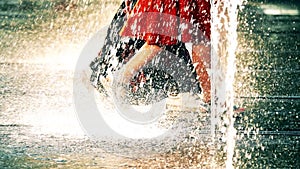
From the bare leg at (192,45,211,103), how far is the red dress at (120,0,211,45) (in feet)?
0.65

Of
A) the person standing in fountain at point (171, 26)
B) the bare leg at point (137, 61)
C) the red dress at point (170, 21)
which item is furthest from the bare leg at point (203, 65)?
the bare leg at point (137, 61)

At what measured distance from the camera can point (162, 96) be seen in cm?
607

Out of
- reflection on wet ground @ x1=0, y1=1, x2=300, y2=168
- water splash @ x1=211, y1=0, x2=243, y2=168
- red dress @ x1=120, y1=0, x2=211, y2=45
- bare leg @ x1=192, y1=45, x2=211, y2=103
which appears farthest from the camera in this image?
bare leg @ x1=192, y1=45, x2=211, y2=103

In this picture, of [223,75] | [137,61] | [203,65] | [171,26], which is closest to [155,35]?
[171,26]

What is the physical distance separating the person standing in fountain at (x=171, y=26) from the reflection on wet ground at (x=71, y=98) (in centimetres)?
66

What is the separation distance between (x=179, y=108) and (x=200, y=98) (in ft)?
0.80

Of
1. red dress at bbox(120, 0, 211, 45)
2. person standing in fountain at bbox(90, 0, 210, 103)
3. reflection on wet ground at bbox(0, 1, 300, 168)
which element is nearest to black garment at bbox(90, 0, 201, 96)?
person standing in fountain at bbox(90, 0, 210, 103)

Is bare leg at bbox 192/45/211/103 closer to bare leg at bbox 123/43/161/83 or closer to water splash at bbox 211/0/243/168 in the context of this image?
water splash at bbox 211/0/243/168

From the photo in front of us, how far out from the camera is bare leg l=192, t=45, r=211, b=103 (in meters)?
5.92

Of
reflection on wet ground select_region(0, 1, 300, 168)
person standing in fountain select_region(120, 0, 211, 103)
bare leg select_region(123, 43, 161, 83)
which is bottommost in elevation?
reflection on wet ground select_region(0, 1, 300, 168)

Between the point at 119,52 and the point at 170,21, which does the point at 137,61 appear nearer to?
the point at 119,52

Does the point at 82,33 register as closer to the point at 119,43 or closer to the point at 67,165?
the point at 119,43

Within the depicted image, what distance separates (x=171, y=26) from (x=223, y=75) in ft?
3.15

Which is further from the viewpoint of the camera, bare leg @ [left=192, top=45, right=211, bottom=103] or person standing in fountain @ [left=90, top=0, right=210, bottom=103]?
bare leg @ [left=192, top=45, right=211, bottom=103]
